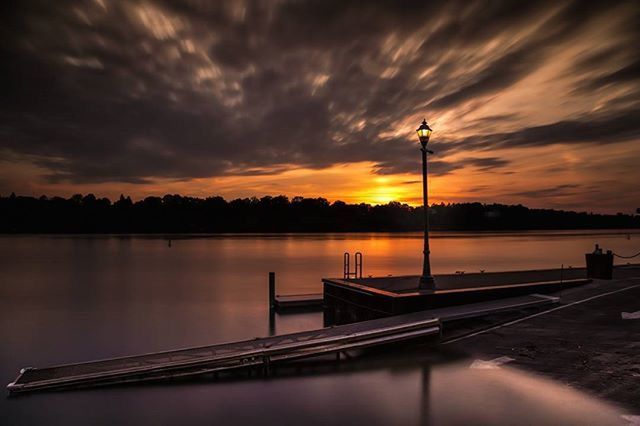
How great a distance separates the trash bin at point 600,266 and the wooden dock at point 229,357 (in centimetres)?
1092

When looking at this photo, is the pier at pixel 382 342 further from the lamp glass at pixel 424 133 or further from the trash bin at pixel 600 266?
the trash bin at pixel 600 266

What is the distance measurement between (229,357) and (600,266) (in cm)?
1770

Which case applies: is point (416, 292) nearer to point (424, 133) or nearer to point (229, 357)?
point (424, 133)

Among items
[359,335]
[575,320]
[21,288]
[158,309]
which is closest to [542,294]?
[575,320]

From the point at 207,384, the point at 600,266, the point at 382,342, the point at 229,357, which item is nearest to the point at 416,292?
the point at 382,342

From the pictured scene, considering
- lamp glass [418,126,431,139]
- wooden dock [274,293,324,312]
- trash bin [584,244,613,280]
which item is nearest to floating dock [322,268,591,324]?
trash bin [584,244,613,280]

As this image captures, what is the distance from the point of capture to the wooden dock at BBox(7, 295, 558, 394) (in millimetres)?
11742

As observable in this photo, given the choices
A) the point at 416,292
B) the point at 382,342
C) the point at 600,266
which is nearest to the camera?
the point at 382,342

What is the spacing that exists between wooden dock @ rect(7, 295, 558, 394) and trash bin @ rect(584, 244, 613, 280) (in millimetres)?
10921

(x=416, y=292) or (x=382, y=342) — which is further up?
(x=416, y=292)

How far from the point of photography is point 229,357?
12180 millimetres

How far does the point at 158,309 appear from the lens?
31062 millimetres

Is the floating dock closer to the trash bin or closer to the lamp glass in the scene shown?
the trash bin

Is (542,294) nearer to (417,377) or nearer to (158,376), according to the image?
(417,377)
